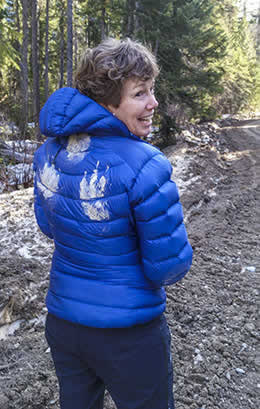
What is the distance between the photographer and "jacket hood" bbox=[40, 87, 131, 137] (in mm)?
1352

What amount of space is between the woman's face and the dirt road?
2.05 meters

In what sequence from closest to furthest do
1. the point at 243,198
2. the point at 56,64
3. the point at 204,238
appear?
1. the point at 204,238
2. the point at 243,198
3. the point at 56,64

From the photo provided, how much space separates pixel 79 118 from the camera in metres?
1.36

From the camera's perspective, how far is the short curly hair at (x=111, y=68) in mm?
1357

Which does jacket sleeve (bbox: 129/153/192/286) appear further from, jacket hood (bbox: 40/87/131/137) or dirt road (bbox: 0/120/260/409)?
dirt road (bbox: 0/120/260/409)

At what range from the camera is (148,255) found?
1.38m

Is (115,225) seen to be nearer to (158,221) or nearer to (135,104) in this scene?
(158,221)

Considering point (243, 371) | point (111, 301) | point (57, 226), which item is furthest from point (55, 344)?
point (243, 371)

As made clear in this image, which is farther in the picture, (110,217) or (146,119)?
(146,119)

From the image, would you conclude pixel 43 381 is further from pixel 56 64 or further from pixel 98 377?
pixel 56 64

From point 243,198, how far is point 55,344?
6.45m

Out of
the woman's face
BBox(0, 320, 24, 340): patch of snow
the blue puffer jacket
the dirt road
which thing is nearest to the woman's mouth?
the woman's face

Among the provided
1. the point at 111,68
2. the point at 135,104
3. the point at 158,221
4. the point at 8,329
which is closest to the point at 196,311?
the point at 8,329

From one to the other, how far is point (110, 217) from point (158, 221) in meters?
0.18
